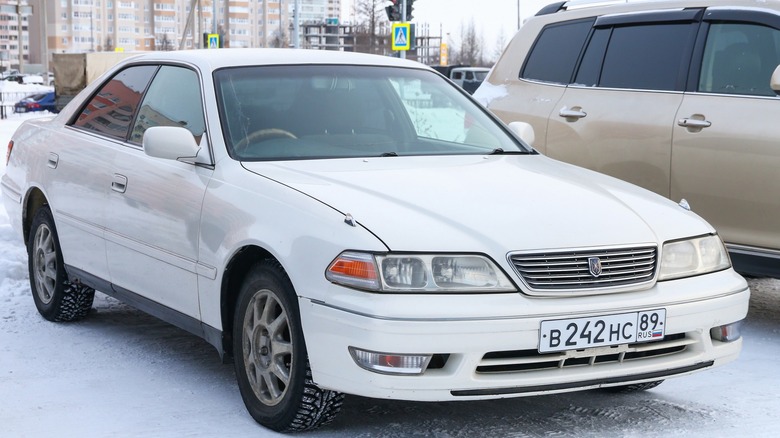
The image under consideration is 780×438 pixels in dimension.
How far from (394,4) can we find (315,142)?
2589 centimetres

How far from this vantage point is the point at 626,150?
6766 millimetres

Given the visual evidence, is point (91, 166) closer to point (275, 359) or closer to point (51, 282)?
point (51, 282)

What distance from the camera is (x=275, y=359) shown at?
430cm

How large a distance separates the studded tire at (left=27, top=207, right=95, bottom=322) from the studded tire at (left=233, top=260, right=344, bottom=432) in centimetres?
201

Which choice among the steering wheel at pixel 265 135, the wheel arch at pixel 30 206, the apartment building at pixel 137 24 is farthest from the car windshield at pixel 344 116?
the apartment building at pixel 137 24

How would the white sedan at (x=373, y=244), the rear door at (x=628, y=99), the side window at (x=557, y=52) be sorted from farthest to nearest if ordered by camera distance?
1. the side window at (x=557, y=52)
2. the rear door at (x=628, y=99)
3. the white sedan at (x=373, y=244)

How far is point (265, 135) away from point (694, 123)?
A: 101 inches

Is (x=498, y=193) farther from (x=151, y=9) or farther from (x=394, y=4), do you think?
(x=151, y=9)

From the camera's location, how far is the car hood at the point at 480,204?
13.2ft

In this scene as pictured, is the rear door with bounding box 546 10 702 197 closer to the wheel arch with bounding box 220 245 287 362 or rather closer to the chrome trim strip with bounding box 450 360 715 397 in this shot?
the chrome trim strip with bounding box 450 360 715 397

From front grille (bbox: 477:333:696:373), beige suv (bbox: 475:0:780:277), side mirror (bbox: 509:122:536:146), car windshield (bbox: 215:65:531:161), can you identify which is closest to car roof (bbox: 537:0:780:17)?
beige suv (bbox: 475:0:780:277)

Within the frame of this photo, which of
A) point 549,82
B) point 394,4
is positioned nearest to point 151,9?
point 394,4

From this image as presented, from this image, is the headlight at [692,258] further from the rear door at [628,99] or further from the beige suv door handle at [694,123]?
the rear door at [628,99]

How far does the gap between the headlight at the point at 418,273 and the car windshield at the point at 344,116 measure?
1081 mm
